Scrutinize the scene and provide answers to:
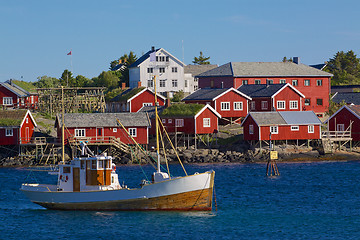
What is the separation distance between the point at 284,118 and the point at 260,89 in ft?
48.9

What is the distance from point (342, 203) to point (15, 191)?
88.0 ft

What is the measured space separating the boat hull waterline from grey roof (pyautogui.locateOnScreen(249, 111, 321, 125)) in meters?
36.8

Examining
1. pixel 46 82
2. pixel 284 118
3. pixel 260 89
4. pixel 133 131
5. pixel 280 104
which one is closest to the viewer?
pixel 133 131

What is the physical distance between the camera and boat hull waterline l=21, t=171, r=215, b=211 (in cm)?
4466

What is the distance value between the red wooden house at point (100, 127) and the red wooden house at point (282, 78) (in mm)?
27297

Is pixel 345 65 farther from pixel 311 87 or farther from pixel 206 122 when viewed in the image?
pixel 206 122

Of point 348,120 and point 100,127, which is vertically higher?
point 348,120

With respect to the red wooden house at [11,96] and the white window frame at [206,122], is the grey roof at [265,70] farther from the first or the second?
the red wooden house at [11,96]

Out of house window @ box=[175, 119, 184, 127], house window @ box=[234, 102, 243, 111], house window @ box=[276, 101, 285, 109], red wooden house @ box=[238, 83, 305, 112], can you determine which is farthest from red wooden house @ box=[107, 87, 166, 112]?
house window @ box=[276, 101, 285, 109]

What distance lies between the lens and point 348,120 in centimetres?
8481

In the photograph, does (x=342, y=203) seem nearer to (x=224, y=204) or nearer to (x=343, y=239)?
(x=224, y=204)

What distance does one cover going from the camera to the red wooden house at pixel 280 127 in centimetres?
8125

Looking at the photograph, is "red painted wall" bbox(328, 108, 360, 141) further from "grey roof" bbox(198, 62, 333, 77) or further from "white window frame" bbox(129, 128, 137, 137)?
"white window frame" bbox(129, 128, 137, 137)

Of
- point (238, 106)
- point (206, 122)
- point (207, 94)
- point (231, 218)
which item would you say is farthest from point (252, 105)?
point (231, 218)
